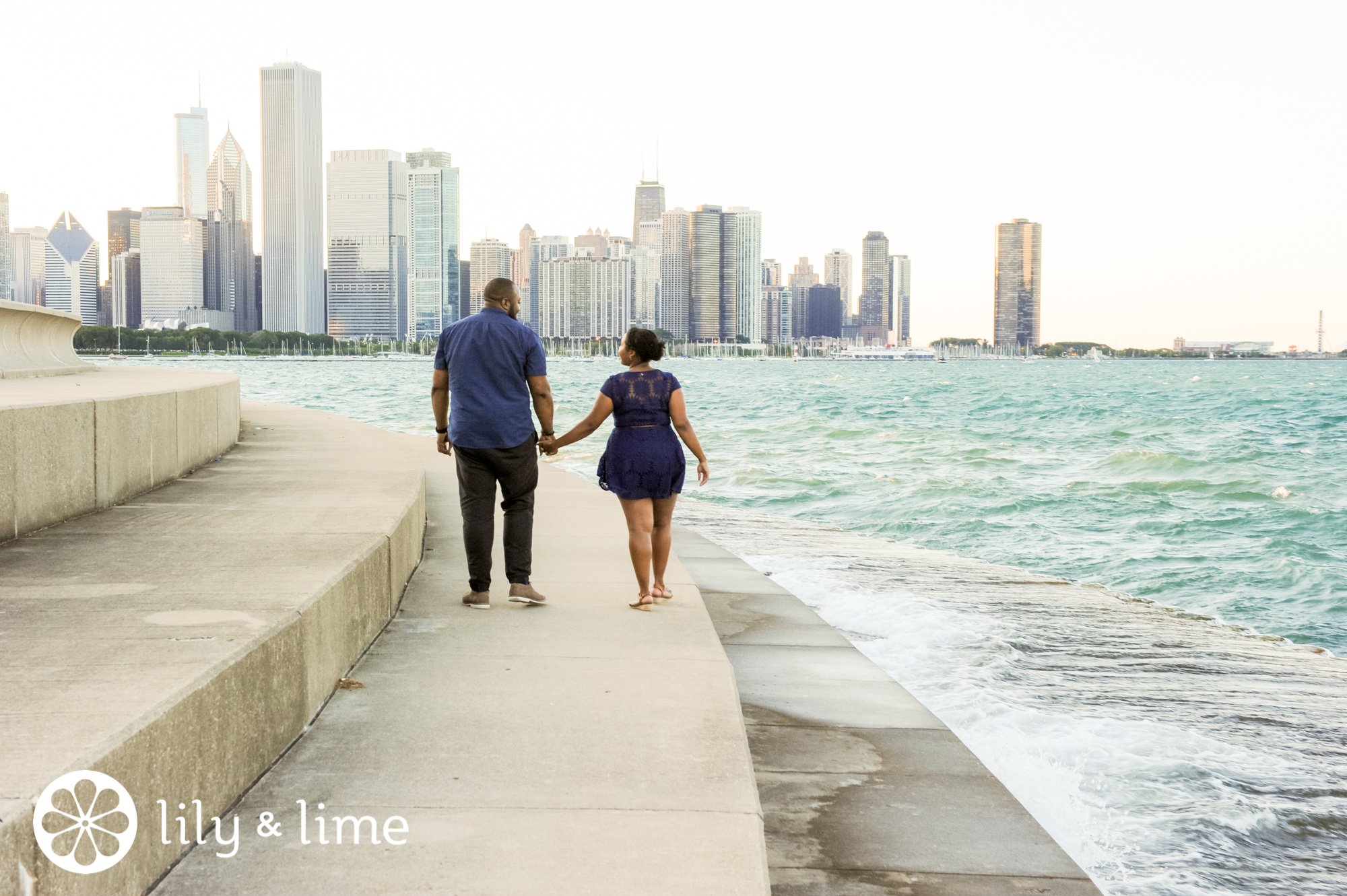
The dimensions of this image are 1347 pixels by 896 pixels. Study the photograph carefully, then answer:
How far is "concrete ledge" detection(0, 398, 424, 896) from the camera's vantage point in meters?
3.21

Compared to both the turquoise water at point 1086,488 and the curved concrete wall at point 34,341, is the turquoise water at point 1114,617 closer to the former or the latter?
the turquoise water at point 1086,488

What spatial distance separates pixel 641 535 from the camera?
7227mm

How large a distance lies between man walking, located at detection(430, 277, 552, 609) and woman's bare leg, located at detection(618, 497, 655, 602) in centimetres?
61

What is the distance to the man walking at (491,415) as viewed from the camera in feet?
22.1

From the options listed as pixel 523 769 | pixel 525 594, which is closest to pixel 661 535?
pixel 525 594

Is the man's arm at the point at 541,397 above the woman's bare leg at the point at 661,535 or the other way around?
above

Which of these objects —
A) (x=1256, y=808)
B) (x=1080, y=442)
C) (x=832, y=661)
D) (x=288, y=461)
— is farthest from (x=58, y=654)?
(x=1080, y=442)

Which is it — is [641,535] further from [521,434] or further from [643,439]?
[521,434]

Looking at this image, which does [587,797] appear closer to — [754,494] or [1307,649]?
[1307,649]

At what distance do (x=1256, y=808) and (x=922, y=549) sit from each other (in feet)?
31.3

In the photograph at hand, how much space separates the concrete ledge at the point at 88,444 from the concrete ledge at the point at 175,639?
157 mm

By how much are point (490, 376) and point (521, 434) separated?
37cm

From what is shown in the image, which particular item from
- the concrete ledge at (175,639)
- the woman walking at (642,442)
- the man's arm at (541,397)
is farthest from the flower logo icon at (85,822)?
the woman walking at (642,442)

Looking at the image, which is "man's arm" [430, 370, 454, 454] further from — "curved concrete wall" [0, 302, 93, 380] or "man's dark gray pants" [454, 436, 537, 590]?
"curved concrete wall" [0, 302, 93, 380]
